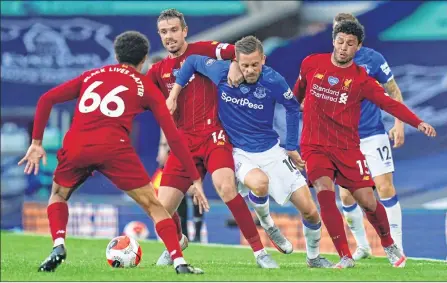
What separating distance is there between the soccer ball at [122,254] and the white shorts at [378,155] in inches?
122

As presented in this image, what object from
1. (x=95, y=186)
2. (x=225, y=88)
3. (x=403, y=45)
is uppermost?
(x=225, y=88)

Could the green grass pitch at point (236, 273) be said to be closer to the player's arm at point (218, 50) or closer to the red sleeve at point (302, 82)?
the red sleeve at point (302, 82)

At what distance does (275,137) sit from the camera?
35.2 feet

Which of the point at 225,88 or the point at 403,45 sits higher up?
the point at 225,88

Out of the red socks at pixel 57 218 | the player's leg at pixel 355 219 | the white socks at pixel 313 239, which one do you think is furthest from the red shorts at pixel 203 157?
the player's leg at pixel 355 219

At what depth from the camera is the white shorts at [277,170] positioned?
34.6 feet

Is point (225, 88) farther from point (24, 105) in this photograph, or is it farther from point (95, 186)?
point (24, 105)

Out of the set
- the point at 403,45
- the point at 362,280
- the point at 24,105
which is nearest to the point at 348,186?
the point at 362,280

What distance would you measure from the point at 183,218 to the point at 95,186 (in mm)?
6368

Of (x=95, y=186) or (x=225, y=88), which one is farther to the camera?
(x=95, y=186)

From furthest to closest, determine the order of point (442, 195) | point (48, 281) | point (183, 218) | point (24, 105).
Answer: point (24, 105) → point (442, 195) → point (183, 218) → point (48, 281)

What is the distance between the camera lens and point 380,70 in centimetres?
1184

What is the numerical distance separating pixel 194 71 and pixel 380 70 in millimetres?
2190

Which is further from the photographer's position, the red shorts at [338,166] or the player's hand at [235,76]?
the red shorts at [338,166]
